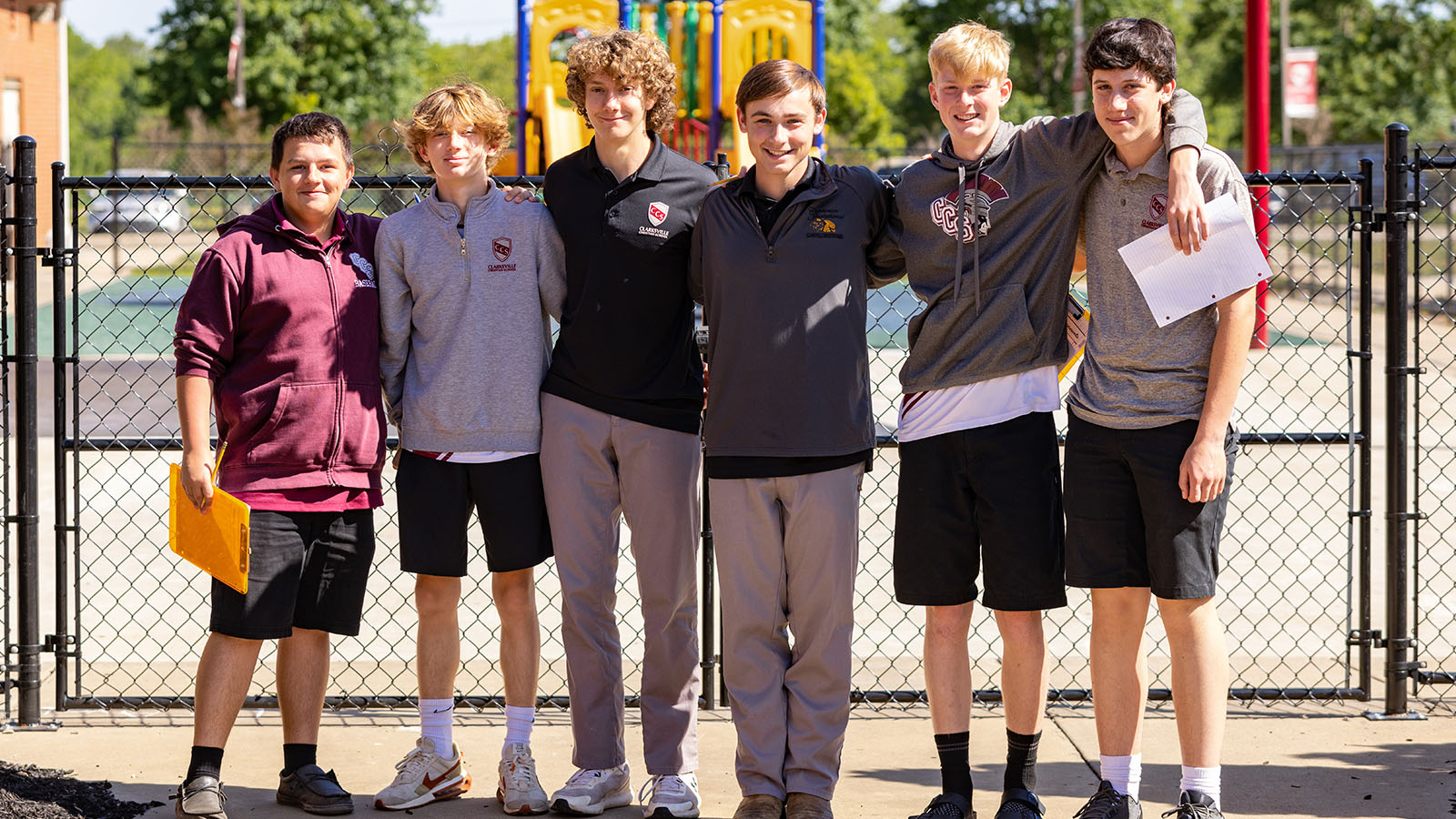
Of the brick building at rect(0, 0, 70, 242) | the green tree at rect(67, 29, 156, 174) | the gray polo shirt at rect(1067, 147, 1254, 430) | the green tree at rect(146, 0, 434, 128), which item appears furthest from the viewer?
the green tree at rect(67, 29, 156, 174)

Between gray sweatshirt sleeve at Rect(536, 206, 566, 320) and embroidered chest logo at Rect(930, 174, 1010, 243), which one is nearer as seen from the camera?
embroidered chest logo at Rect(930, 174, 1010, 243)

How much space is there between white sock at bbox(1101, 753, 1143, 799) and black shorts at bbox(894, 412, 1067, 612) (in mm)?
456

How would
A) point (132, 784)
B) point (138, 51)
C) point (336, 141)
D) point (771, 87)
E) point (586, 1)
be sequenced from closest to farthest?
point (771, 87), point (336, 141), point (132, 784), point (586, 1), point (138, 51)

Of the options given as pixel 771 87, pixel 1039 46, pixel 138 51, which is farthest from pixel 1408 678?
pixel 138 51

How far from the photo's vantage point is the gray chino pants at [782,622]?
3.66 m

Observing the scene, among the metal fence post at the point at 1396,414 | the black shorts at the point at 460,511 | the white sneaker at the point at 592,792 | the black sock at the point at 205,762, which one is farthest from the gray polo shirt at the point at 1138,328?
the black sock at the point at 205,762

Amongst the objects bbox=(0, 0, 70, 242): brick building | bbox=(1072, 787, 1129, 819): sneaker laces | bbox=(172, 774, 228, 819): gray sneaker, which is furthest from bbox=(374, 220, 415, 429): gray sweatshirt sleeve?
bbox=(0, 0, 70, 242): brick building

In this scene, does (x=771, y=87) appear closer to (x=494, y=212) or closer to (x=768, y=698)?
(x=494, y=212)

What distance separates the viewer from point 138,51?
140 m

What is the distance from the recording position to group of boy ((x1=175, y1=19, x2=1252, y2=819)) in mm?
3547

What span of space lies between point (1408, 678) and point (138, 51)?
15344cm

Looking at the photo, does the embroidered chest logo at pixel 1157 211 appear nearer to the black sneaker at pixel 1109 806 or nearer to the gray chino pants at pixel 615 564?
the gray chino pants at pixel 615 564

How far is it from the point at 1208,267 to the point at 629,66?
1.57 metres

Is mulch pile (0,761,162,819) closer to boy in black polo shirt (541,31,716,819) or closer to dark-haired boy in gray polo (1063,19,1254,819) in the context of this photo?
boy in black polo shirt (541,31,716,819)
